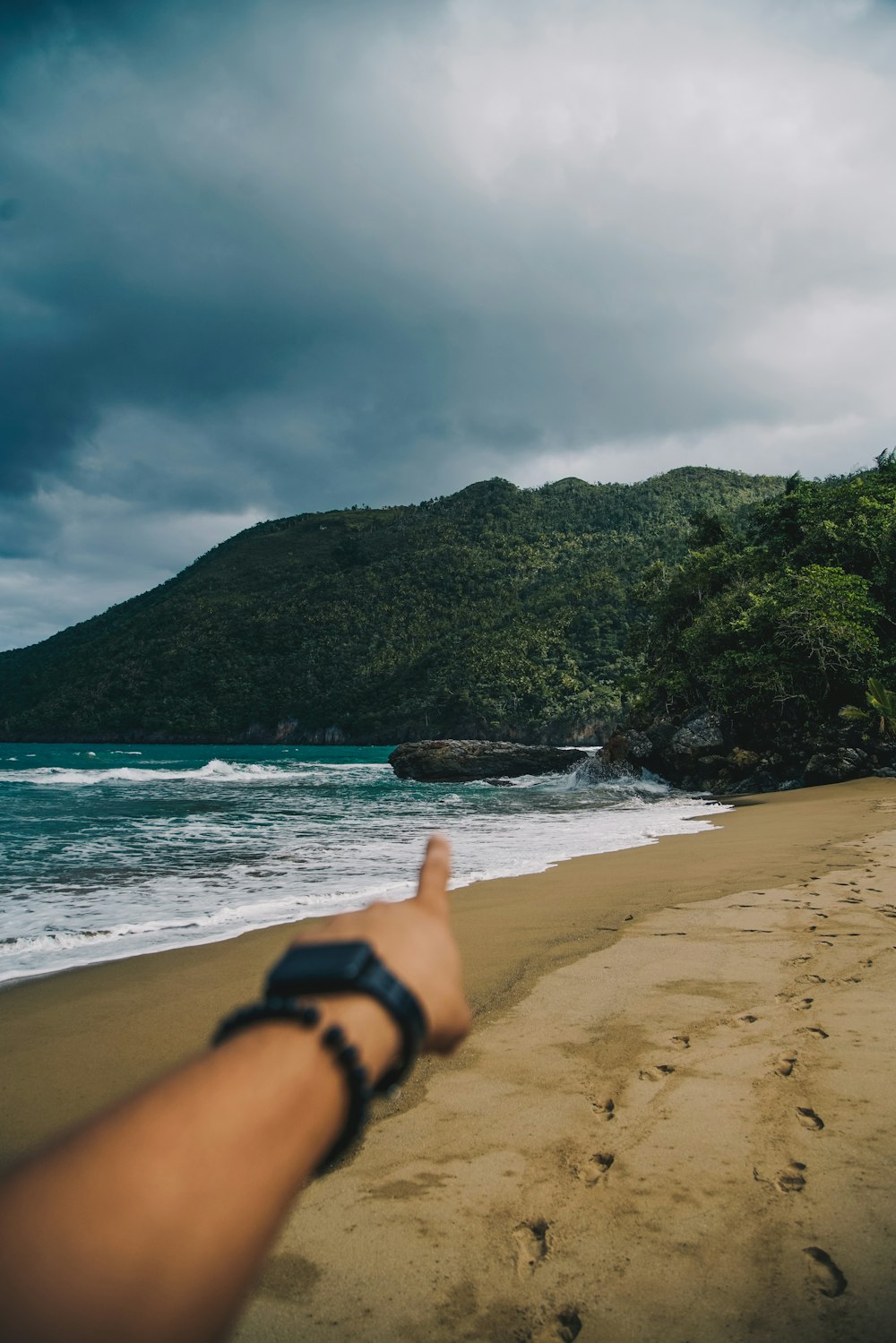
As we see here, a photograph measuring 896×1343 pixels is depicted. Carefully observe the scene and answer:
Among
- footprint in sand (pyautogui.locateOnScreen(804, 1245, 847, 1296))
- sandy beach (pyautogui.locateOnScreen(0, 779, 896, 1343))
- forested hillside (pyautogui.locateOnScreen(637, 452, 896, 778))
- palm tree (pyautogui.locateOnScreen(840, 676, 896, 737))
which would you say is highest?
forested hillside (pyautogui.locateOnScreen(637, 452, 896, 778))

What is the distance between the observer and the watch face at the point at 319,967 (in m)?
0.95

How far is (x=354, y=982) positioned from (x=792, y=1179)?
6.23 feet

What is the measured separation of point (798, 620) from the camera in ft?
62.4

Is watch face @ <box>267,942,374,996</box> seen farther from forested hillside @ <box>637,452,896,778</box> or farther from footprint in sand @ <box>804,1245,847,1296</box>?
forested hillside @ <box>637,452,896,778</box>

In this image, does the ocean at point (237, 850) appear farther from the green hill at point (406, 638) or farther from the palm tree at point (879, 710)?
the green hill at point (406, 638)

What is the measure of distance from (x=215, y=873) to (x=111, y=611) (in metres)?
136

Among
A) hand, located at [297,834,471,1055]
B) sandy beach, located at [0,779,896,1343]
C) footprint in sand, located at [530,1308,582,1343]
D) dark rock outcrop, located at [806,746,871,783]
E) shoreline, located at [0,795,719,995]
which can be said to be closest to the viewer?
hand, located at [297,834,471,1055]

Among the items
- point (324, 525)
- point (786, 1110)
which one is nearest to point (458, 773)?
point (786, 1110)

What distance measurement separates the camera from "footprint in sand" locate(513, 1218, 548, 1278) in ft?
5.96

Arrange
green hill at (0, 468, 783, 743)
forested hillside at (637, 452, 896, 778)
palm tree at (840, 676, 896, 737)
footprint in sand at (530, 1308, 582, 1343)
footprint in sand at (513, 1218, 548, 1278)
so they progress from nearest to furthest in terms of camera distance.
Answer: footprint in sand at (530, 1308, 582, 1343) → footprint in sand at (513, 1218, 548, 1278) → palm tree at (840, 676, 896, 737) → forested hillside at (637, 452, 896, 778) → green hill at (0, 468, 783, 743)

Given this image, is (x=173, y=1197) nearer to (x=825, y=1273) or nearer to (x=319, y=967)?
(x=319, y=967)

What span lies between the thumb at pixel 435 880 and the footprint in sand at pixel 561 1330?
1.12 m

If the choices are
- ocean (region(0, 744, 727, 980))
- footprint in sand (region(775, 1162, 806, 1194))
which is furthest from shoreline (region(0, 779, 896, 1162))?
footprint in sand (region(775, 1162, 806, 1194))

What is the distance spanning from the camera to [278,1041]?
89 centimetres
